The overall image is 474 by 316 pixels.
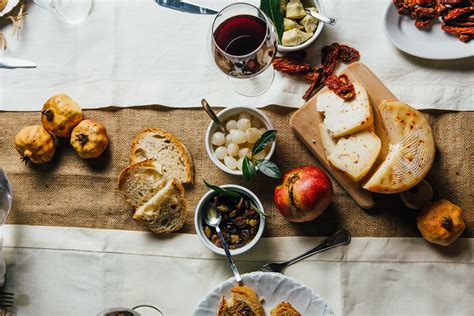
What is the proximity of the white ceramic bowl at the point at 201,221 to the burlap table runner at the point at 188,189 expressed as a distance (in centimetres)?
6

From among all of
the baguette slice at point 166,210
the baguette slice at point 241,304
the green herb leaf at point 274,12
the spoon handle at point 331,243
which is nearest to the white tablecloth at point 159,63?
the green herb leaf at point 274,12

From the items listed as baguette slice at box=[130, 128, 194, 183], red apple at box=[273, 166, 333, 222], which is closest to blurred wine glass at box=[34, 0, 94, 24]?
baguette slice at box=[130, 128, 194, 183]

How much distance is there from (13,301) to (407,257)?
952 mm

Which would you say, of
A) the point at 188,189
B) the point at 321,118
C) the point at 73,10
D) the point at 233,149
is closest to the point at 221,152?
the point at 233,149

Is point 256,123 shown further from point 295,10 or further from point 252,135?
point 295,10

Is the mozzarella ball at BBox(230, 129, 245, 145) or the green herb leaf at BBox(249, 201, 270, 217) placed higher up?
the mozzarella ball at BBox(230, 129, 245, 145)

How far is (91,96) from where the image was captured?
139cm

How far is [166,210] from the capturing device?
1312 millimetres

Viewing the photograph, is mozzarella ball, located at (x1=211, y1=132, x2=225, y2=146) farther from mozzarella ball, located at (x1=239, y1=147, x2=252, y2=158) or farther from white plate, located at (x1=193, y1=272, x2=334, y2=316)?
white plate, located at (x1=193, y1=272, x2=334, y2=316)

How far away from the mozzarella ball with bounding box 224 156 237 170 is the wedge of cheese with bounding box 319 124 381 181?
0.70 feet

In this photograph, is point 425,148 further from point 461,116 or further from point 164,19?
point 164,19

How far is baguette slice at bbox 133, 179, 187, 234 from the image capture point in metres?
1.30

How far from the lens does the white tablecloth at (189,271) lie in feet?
4.25

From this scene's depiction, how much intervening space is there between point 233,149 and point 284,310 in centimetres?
38
